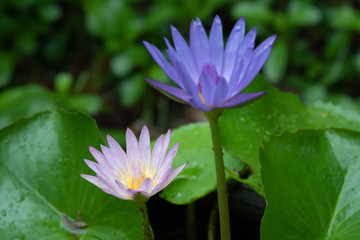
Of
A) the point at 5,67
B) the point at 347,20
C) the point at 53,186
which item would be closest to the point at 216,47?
the point at 53,186

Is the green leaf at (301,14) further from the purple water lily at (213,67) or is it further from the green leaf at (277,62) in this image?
the purple water lily at (213,67)

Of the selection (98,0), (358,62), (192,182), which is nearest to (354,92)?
(358,62)

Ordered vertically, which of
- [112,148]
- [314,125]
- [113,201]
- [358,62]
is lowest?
[358,62]

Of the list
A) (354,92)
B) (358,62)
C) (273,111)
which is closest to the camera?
(273,111)

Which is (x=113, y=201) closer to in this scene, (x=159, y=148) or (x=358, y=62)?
(x=159, y=148)

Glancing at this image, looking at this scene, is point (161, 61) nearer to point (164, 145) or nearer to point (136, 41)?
point (164, 145)

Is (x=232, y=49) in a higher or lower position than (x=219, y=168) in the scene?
higher

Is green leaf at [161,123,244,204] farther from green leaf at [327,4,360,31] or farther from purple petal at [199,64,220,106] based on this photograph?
green leaf at [327,4,360,31]
